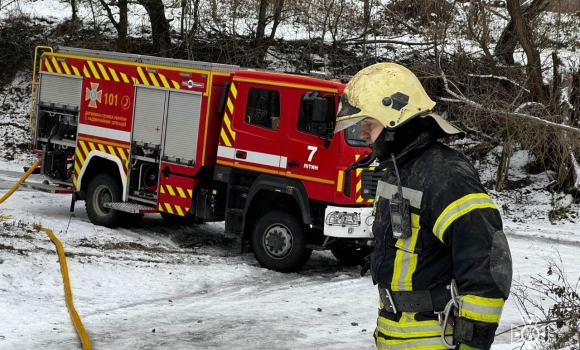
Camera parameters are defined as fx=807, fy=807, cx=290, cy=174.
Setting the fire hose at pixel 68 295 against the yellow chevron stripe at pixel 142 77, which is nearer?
the fire hose at pixel 68 295

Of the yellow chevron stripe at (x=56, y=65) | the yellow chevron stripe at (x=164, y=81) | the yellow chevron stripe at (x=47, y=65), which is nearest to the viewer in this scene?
the yellow chevron stripe at (x=164, y=81)

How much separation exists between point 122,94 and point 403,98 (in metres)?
9.49

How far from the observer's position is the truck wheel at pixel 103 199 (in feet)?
40.3

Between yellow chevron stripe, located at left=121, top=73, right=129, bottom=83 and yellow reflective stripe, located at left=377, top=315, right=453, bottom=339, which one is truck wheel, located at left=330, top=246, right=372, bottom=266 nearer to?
yellow chevron stripe, located at left=121, top=73, right=129, bottom=83

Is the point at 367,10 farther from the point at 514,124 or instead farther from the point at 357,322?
the point at 357,322

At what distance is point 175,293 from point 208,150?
8.79 feet

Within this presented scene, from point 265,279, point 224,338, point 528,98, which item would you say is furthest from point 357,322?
point 528,98

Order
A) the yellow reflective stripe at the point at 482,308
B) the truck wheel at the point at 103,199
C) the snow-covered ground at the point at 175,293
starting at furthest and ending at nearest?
the truck wheel at the point at 103,199 → the snow-covered ground at the point at 175,293 → the yellow reflective stripe at the point at 482,308

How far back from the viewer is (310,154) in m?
9.94

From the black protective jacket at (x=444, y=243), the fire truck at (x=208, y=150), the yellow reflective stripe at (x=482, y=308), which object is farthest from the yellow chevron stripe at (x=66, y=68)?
the yellow reflective stripe at (x=482, y=308)

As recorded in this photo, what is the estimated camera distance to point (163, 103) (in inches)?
459

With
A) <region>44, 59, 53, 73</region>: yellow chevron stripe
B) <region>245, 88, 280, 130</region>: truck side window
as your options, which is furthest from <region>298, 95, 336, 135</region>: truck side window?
<region>44, 59, 53, 73</region>: yellow chevron stripe

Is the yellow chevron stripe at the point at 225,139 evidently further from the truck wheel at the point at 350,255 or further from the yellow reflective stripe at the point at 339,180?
the truck wheel at the point at 350,255

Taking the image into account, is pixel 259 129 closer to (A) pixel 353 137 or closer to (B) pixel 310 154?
(B) pixel 310 154
